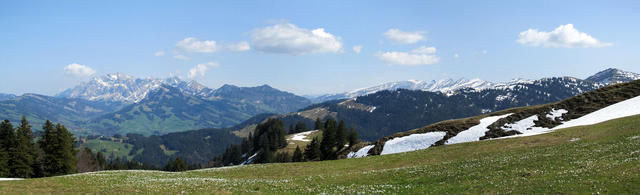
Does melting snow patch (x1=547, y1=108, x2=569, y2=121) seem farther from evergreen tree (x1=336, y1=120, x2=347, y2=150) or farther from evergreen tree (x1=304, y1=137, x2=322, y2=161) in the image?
evergreen tree (x1=304, y1=137, x2=322, y2=161)

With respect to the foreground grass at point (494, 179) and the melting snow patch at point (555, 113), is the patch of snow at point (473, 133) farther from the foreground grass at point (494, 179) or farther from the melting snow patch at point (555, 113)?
the foreground grass at point (494, 179)

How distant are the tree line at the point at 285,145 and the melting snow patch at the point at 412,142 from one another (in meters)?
24.4

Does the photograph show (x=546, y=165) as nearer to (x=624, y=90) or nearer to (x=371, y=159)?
(x=371, y=159)

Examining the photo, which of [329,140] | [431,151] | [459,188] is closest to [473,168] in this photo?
[459,188]

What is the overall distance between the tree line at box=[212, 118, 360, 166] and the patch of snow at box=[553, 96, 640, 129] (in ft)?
178

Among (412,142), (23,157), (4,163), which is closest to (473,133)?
(412,142)

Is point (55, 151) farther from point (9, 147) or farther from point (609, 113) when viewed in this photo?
point (609, 113)

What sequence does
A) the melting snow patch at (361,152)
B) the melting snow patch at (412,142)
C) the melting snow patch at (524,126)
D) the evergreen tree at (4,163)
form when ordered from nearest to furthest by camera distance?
the melting snow patch at (524,126), the evergreen tree at (4,163), the melting snow patch at (412,142), the melting snow patch at (361,152)

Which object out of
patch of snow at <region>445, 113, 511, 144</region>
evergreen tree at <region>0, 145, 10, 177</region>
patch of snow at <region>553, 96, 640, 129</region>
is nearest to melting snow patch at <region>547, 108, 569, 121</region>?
patch of snow at <region>553, 96, 640, 129</region>

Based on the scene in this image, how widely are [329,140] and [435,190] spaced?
80186mm

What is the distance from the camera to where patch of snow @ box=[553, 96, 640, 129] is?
53000 millimetres

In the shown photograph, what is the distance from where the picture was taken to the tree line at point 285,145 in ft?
337

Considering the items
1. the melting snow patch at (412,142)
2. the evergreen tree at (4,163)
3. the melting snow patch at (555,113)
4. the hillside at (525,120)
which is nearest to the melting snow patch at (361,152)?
the hillside at (525,120)

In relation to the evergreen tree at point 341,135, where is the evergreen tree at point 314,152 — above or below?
below
